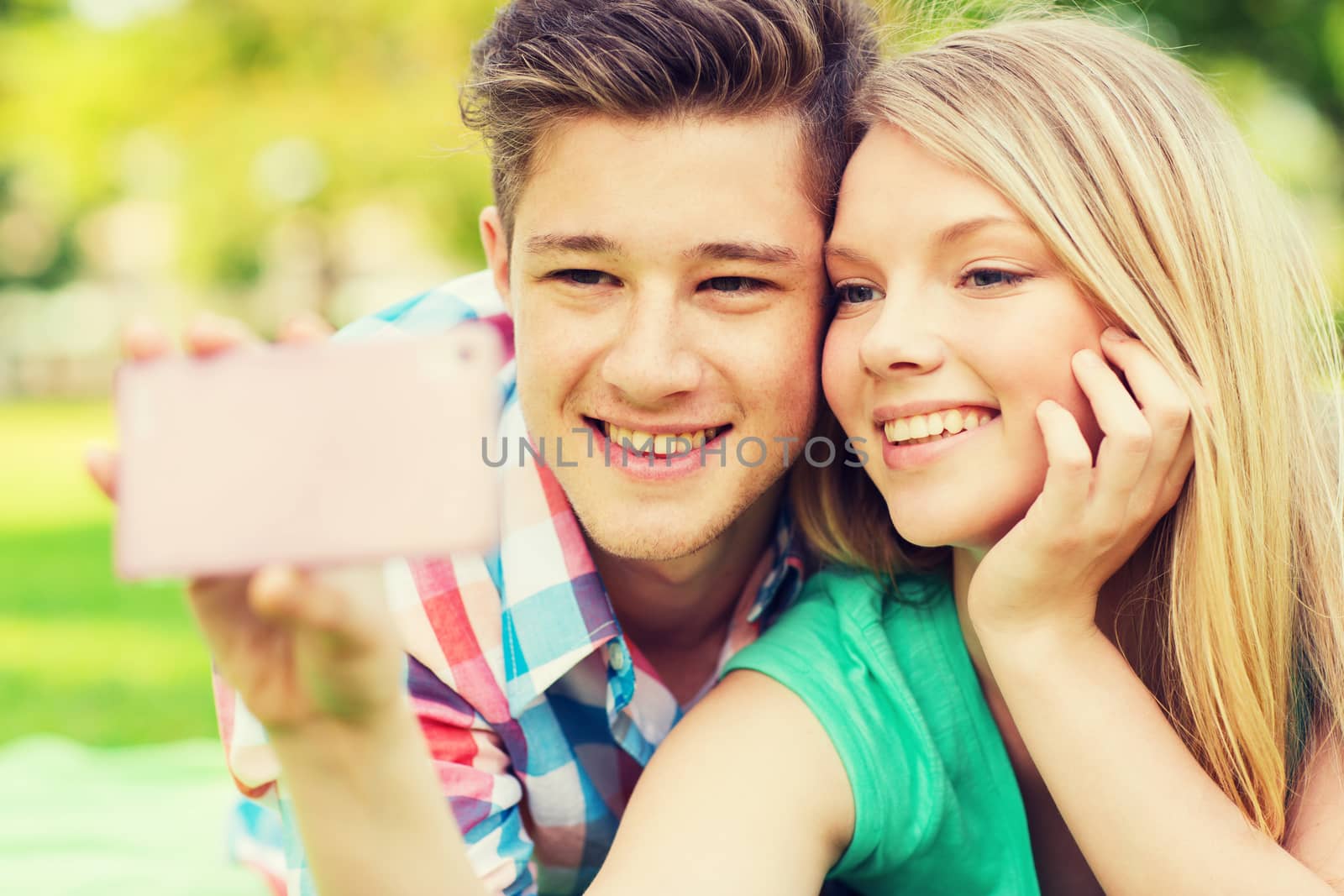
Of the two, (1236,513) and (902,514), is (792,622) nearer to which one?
(902,514)

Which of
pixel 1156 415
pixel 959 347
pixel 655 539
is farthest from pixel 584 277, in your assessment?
pixel 1156 415

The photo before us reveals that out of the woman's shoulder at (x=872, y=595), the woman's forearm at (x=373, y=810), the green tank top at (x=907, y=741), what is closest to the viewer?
the woman's forearm at (x=373, y=810)

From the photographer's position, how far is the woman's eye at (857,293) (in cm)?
269

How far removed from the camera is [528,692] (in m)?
2.77

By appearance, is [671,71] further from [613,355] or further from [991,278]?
[991,278]

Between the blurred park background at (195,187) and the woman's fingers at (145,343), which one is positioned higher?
the woman's fingers at (145,343)

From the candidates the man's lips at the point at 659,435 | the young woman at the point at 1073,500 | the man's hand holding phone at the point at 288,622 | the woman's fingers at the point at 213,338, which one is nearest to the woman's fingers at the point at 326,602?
the man's hand holding phone at the point at 288,622

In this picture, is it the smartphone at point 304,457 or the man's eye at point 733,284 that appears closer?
the smartphone at point 304,457

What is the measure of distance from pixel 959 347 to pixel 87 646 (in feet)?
18.0

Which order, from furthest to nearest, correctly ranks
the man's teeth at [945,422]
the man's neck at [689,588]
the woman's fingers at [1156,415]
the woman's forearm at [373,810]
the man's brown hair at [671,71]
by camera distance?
the man's neck at [689,588], the man's brown hair at [671,71], the man's teeth at [945,422], the woman's fingers at [1156,415], the woman's forearm at [373,810]

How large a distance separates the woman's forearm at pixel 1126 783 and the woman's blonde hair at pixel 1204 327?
12cm

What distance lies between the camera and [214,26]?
23.0 meters

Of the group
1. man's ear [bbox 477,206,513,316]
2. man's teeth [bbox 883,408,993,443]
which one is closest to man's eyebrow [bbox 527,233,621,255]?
man's ear [bbox 477,206,513,316]

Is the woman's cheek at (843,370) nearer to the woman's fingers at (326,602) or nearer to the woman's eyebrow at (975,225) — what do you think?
the woman's eyebrow at (975,225)
